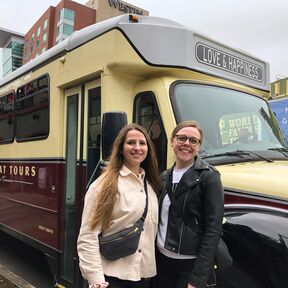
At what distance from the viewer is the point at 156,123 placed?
3.54 m

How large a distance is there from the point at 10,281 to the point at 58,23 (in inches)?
2072

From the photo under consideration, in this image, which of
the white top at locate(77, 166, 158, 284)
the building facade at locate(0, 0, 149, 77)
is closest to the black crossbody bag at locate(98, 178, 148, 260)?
the white top at locate(77, 166, 158, 284)

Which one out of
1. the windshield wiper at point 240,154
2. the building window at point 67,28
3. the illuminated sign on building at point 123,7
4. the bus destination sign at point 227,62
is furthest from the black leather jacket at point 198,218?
the building window at point 67,28

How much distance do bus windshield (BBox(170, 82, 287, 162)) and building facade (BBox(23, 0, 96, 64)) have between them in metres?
48.8

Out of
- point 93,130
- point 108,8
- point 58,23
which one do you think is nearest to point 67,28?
point 58,23

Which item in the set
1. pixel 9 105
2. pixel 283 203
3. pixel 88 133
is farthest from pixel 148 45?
pixel 9 105

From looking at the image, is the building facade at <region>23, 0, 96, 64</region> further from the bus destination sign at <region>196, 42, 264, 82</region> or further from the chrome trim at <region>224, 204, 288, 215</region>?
the chrome trim at <region>224, 204, 288, 215</region>

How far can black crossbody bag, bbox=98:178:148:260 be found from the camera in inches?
94.5

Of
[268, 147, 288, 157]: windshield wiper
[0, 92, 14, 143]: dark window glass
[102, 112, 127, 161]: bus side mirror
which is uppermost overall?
[0, 92, 14, 143]: dark window glass

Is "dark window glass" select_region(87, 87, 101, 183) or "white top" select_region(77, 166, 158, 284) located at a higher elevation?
"dark window glass" select_region(87, 87, 101, 183)

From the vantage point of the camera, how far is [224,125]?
367 cm

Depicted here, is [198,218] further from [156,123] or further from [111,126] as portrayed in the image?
[156,123]

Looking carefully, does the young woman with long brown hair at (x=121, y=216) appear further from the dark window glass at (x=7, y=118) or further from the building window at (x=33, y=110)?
the dark window glass at (x=7, y=118)

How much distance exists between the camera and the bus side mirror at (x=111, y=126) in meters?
3.13
